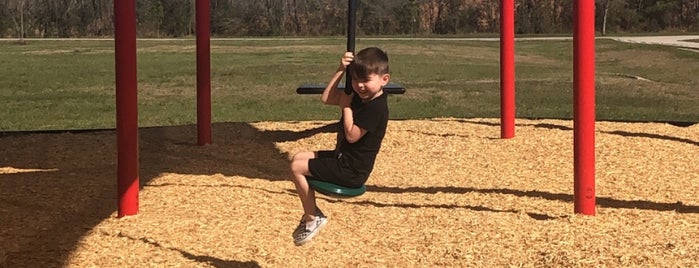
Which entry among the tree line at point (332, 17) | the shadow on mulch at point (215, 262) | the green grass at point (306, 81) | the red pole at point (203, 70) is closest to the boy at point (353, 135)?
the shadow on mulch at point (215, 262)

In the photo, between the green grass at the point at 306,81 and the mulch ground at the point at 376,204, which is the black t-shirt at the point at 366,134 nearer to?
the mulch ground at the point at 376,204

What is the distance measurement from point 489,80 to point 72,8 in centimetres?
3502

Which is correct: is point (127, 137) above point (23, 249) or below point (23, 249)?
above

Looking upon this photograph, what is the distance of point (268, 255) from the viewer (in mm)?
5449

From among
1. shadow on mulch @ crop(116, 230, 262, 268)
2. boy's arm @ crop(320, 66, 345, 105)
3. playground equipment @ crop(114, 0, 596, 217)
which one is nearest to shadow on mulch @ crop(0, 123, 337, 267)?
shadow on mulch @ crop(116, 230, 262, 268)

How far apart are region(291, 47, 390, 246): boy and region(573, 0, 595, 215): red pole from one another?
7.41ft

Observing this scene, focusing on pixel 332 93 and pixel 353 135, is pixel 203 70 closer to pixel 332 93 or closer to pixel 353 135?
pixel 332 93

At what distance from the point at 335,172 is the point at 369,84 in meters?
0.46

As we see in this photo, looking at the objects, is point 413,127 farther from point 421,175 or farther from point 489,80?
point 489,80

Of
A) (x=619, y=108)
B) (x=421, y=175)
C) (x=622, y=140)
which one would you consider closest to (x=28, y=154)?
(x=421, y=175)

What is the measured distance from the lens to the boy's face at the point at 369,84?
434 centimetres

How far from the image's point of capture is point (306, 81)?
22125mm

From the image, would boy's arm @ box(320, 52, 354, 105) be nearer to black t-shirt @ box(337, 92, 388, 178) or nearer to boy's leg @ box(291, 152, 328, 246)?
black t-shirt @ box(337, 92, 388, 178)

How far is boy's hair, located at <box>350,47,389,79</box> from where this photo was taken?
431 centimetres
